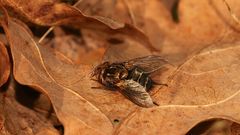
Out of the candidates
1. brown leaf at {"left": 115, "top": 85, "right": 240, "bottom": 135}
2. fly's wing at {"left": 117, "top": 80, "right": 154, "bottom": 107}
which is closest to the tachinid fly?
fly's wing at {"left": 117, "top": 80, "right": 154, "bottom": 107}

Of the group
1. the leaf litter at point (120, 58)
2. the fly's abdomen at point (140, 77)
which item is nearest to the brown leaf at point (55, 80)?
the leaf litter at point (120, 58)

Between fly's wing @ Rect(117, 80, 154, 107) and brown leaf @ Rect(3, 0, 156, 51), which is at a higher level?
brown leaf @ Rect(3, 0, 156, 51)

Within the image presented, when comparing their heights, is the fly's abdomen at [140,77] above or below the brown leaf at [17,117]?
above

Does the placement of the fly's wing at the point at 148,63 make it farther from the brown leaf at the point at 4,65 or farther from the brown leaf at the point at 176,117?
the brown leaf at the point at 4,65

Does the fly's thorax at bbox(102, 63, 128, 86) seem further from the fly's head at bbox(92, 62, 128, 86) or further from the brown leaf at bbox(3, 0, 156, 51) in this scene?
the brown leaf at bbox(3, 0, 156, 51)

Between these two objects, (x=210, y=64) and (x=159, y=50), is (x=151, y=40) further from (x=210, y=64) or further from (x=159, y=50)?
(x=210, y=64)

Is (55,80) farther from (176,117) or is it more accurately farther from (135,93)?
(176,117)

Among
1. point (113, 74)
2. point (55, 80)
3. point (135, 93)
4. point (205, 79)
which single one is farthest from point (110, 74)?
point (205, 79)

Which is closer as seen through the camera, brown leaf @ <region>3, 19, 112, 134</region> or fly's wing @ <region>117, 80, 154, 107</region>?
brown leaf @ <region>3, 19, 112, 134</region>
